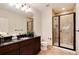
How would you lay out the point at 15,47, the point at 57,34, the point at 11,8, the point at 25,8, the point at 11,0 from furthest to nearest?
the point at 57,34 → the point at 25,8 → the point at 11,8 → the point at 11,0 → the point at 15,47

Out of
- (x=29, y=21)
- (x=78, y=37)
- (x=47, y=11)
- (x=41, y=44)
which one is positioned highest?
(x=47, y=11)

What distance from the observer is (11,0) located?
2.93m

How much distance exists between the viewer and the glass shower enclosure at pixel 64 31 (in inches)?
198

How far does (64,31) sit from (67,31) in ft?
0.49

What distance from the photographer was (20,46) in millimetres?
2867

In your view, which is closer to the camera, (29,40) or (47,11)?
(29,40)

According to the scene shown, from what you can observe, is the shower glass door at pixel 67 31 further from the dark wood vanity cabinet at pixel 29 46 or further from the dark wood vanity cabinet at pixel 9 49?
the dark wood vanity cabinet at pixel 9 49

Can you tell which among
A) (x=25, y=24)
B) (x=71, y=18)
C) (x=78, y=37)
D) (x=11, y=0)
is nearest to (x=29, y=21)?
(x=25, y=24)

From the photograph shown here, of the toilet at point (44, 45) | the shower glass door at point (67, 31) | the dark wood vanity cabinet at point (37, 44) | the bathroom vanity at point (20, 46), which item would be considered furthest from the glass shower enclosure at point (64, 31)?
the bathroom vanity at point (20, 46)

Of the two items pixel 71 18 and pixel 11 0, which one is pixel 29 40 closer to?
pixel 11 0

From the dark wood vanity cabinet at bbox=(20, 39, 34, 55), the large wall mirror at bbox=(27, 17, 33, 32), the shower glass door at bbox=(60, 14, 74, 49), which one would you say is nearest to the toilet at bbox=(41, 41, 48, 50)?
the dark wood vanity cabinet at bbox=(20, 39, 34, 55)

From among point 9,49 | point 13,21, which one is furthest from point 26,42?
point 9,49

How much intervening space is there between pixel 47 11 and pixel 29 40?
1.16m

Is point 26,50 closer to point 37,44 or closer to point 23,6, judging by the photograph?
point 37,44
